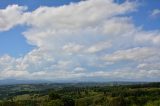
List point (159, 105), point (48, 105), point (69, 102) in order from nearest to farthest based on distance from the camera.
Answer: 1. point (159, 105)
2. point (48, 105)
3. point (69, 102)

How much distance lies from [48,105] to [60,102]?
5524 mm

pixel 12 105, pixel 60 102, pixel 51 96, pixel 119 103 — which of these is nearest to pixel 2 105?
pixel 12 105

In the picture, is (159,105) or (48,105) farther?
(48,105)

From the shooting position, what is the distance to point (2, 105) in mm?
167500

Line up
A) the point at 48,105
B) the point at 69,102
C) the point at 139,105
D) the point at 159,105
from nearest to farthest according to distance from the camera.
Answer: the point at 159,105, the point at 48,105, the point at 69,102, the point at 139,105

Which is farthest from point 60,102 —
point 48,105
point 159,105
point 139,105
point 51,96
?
point 139,105

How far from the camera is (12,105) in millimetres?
168125

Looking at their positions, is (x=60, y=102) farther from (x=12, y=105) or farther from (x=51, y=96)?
(x=12, y=105)

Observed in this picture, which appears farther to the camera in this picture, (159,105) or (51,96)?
(51,96)

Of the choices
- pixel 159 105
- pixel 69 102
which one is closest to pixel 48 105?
pixel 69 102

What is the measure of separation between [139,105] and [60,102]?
64.0 meters

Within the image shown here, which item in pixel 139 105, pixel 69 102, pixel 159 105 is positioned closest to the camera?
pixel 159 105

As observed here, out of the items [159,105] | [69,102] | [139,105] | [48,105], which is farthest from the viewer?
[139,105]

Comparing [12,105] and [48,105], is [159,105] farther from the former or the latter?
[12,105]
